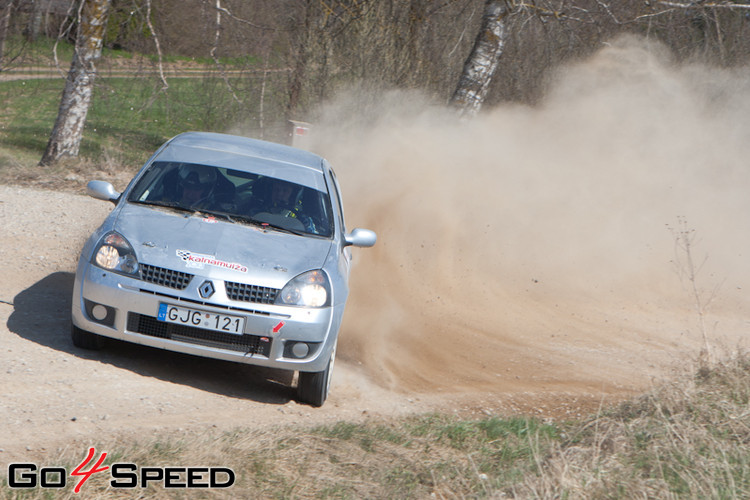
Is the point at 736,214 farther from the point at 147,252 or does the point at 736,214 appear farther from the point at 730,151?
the point at 147,252

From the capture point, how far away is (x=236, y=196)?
6539 mm

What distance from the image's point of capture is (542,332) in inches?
357

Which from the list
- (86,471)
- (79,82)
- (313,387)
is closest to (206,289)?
(313,387)

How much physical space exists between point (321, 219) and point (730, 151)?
34.2ft

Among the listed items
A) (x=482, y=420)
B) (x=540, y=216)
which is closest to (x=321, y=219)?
(x=482, y=420)

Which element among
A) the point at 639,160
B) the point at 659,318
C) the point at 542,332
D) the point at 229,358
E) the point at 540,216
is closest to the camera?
the point at 229,358

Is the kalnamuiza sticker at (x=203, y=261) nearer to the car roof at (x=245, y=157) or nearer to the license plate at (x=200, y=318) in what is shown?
the license plate at (x=200, y=318)

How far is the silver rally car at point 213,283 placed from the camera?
5352 millimetres

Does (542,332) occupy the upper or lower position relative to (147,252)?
lower

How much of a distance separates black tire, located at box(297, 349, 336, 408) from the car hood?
699 millimetres

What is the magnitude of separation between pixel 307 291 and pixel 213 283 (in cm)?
64

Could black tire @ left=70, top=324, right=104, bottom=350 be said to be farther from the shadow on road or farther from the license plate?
the license plate

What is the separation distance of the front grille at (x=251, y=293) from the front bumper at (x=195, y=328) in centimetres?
3

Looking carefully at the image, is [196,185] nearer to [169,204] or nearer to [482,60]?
[169,204]
